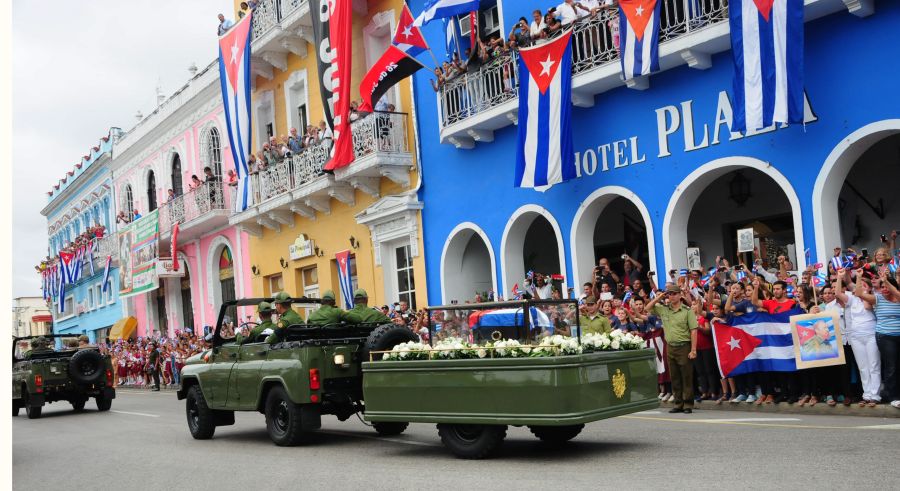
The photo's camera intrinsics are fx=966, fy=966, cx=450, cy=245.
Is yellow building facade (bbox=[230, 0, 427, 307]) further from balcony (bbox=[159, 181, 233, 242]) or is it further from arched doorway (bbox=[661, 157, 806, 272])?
arched doorway (bbox=[661, 157, 806, 272])

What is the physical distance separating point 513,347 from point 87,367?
1437 cm

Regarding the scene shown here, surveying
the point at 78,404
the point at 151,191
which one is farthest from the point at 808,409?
the point at 151,191

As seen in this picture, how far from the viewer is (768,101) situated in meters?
13.7

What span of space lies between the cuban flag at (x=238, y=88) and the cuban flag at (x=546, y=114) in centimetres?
1134

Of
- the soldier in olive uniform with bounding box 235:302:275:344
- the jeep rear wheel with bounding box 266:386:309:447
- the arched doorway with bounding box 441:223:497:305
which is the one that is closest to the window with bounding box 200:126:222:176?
the arched doorway with bounding box 441:223:497:305

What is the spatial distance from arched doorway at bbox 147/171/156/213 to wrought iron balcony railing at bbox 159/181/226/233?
3936mm

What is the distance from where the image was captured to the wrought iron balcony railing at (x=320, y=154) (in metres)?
22.4

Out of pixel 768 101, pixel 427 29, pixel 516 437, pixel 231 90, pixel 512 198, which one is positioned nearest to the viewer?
pixel 516 437

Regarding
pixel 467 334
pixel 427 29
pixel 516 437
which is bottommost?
pixel 516 437

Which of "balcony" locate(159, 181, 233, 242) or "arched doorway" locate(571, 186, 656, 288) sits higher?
"balcony" locate(159, 181, 233, 242)

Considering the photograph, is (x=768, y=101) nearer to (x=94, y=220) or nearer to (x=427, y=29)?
(x=427, y=29)

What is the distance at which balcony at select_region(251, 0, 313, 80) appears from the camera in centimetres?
2572

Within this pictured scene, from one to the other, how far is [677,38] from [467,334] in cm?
767

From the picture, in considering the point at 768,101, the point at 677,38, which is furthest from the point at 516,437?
the point at 677,38
